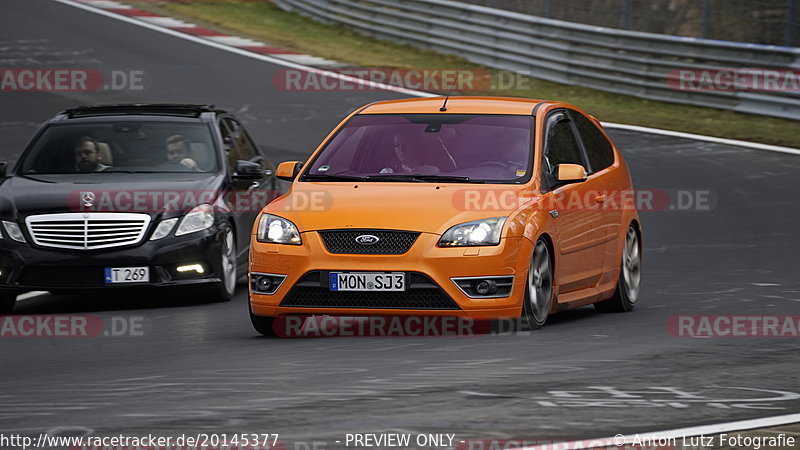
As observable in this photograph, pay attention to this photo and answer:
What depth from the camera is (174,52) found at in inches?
1172

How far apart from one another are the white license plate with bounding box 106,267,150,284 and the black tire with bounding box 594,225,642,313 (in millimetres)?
3388

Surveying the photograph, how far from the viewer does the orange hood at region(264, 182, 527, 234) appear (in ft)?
31.8

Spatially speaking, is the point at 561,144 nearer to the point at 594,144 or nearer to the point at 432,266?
the point at 594,144

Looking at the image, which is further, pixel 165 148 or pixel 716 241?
pixel 716 241

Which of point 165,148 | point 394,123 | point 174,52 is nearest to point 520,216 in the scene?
point 394,123

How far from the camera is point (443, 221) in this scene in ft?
31.7

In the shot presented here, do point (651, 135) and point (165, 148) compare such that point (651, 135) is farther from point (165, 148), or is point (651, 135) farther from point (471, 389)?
point (471, 389)

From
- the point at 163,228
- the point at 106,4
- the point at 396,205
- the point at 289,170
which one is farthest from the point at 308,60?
the point at 396,205

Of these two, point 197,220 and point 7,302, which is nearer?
point 7,302

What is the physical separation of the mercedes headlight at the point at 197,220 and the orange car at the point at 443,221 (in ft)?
4.92

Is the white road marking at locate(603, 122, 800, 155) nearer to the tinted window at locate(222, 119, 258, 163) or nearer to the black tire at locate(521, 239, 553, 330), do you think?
the tinted window at locate(222, 119, 258, 163)

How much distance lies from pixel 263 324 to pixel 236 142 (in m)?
4.15

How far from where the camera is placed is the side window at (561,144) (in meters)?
10.9

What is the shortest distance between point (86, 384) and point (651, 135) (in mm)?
16090
